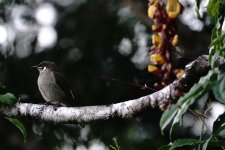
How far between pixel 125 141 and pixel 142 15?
5.77 feet

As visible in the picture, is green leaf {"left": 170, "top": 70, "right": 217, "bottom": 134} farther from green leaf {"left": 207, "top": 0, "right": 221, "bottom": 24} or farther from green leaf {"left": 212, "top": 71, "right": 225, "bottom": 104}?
green leaf {"left": 207, "top": 0, "right": 221, "bottom": 24}

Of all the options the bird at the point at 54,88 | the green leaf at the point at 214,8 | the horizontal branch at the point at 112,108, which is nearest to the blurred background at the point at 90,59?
the bird at the point at 54,88

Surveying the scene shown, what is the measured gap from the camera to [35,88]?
9289mm

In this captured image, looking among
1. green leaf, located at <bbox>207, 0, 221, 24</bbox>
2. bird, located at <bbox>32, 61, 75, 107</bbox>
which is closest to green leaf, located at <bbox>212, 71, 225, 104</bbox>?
green leaf, located at <bbox>207, 0, 221, 24</bbox>

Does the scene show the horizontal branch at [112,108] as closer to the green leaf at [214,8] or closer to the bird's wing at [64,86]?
the green leaf at [214,8]

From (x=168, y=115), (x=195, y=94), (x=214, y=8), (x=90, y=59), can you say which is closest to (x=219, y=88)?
(x=195, y=94)

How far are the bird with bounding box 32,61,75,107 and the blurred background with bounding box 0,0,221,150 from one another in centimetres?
85

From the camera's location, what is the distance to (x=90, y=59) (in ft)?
31.3

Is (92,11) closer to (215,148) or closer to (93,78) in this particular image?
(93,78)

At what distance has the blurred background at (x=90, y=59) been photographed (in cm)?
862

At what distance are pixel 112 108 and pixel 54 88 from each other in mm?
3829

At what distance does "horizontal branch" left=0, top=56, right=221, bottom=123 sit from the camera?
305cm

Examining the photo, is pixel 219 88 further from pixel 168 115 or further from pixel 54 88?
pixel 54 88

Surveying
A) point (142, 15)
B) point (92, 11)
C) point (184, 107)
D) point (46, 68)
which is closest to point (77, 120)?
Answer: point (184, 107)
